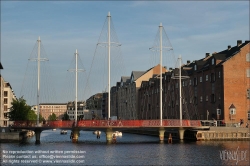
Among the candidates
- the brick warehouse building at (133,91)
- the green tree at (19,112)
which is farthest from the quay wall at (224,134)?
the brick warehouse building at (133,91)

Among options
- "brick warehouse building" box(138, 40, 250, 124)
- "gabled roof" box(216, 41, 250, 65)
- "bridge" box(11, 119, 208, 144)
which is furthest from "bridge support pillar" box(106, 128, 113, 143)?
"gabled roof" box(216, 41, 250, 65)

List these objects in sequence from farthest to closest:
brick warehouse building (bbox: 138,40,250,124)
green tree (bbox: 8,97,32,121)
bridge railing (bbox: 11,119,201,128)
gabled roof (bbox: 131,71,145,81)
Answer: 1. gabled roof (bbox: 131,71,145,81)
2. green tree (bbox: 8,97,32,121)
3. brick warehouse building (bbox: 138,40,250,124)
4. bridge railing (bbox: 11,119,201,128)

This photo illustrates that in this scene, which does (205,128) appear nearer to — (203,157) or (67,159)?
(203,157)

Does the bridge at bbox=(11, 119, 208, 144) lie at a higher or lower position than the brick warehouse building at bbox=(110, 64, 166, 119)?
lower

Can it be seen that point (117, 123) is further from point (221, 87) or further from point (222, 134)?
point (221, 87)

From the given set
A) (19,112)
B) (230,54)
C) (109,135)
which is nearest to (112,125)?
(109,135)

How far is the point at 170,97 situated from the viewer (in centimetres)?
13100

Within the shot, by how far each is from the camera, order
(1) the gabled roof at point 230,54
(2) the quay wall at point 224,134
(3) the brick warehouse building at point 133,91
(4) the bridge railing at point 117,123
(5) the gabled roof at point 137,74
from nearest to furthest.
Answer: (4) the bridge railing at point 117,123
(2) the quay wall at point 224,134
(1) the gabled roof at point 230,54
(3) the brick warehouse building at point 133,91
(5) the gabled roof at point 137,74

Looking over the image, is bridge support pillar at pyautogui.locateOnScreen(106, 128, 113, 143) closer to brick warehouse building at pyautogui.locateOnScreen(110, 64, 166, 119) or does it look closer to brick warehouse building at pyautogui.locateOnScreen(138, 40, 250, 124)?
brick warehouse building at pyautogui.locateOnScreen(138, 40, 250, 124)

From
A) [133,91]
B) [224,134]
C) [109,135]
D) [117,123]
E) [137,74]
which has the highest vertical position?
[137,74]

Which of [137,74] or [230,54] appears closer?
[230,54]

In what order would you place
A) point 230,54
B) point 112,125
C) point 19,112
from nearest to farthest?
point 112,125
point 230,54
point 19,112

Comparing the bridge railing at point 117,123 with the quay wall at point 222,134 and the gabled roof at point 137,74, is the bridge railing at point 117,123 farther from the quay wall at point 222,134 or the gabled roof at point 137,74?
the gabled roof at point 137,74

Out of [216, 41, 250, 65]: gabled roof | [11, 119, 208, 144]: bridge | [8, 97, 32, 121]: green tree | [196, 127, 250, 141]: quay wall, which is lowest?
[196, 127, 250, 141]: quay wall
